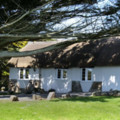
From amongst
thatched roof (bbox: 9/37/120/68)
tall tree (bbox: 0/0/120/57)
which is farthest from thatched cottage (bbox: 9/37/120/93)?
tall tree (bbox: 0/0/120/57)

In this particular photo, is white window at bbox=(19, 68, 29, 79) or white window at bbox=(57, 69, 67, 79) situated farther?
white window at bbox=(19, 68, 29, 79)

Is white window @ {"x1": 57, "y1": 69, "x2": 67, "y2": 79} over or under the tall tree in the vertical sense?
under

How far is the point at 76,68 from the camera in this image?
24.7m

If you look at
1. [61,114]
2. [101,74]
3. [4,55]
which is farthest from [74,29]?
[101,74]

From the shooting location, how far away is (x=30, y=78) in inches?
1092

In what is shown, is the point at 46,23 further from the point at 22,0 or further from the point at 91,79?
the point at 91,79

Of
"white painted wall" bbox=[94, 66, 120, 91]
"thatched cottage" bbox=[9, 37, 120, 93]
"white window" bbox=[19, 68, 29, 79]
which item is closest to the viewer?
"white painted wall" bbox=[94, 66, 120, 91]

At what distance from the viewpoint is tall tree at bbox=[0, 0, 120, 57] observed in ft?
41.3

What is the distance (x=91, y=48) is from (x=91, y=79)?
10.3ft

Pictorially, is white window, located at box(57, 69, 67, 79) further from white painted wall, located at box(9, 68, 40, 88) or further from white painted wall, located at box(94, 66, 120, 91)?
white painted wall, located at box(94, 66, 120, 91)

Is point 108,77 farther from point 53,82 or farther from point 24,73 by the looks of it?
point 24,73

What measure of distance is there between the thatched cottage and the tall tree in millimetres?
9116

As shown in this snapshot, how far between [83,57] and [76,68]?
136cm

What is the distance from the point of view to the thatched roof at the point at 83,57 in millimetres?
22625
